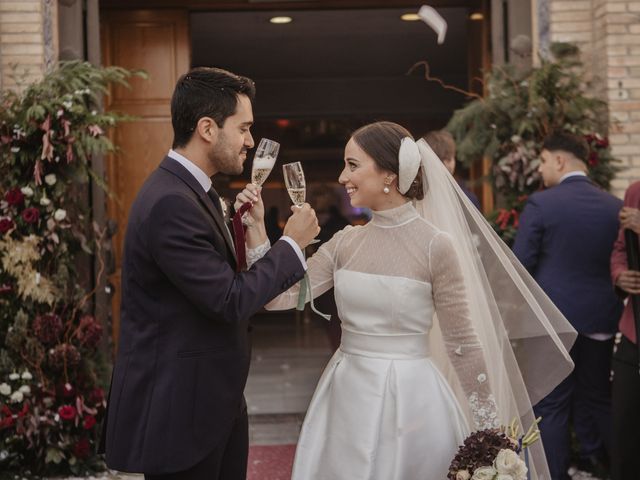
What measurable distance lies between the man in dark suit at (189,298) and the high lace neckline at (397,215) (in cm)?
51

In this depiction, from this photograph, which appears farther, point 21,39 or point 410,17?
point 410,17

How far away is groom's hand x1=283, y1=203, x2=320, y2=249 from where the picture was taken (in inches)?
117

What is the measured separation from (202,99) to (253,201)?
0.35m

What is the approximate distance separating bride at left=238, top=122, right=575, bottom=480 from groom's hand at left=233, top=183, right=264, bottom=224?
2.5 inches

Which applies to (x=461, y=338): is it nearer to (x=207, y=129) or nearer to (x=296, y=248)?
(x=296, y=248)

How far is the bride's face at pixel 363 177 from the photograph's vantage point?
342 centimetres

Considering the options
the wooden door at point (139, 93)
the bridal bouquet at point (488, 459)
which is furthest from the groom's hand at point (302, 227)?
the wooden door at point (139, 93)

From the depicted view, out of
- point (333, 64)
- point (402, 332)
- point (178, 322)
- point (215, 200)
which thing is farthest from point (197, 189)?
point (333, 64)

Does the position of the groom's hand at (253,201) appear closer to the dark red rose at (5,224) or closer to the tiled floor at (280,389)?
the dark red rose at (5,224)

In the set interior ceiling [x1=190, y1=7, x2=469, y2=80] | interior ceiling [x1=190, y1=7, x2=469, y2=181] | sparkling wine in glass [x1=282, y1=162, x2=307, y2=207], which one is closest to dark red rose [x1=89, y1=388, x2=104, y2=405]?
sparkling wine in glass [x1=282, y1=162, x2=307, y2=207]

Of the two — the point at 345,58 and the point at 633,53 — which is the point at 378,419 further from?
the point at 345,58

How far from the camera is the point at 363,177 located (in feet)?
11.2

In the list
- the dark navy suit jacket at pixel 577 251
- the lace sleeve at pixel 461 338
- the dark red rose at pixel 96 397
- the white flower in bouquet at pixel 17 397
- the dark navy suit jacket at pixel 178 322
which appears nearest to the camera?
the dark navy suit jacket at pixel 178 322

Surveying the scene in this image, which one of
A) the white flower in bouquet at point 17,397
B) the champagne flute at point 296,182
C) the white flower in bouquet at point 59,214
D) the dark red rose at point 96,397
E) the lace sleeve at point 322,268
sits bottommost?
the dark red rose at point 96,397
